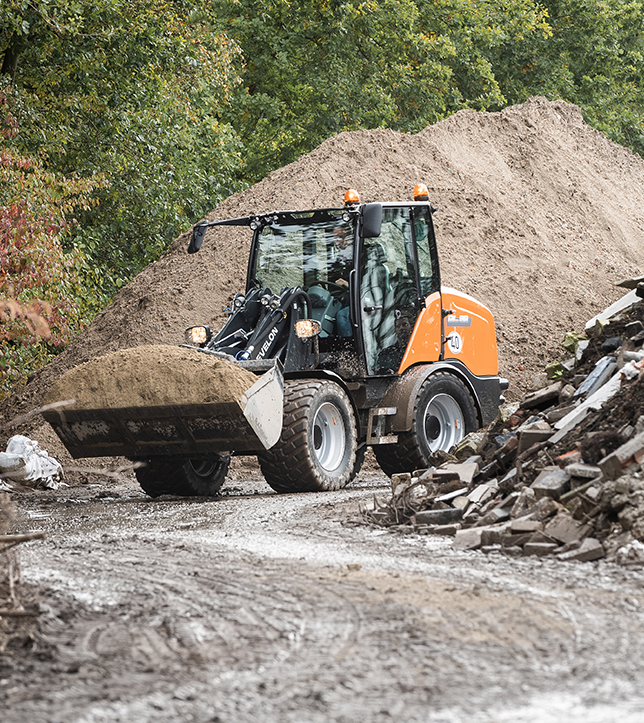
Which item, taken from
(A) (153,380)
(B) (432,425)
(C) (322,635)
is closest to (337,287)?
(B) (432,425)

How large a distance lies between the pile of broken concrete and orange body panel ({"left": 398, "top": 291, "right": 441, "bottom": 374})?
1.67 meters

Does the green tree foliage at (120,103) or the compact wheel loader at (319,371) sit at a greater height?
the green tree foliage at (120,103)

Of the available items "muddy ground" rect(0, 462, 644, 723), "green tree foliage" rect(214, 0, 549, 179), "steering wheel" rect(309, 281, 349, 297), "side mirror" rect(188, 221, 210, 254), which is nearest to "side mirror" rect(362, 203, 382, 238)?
"steering wheel" rect(309, 281, 349, 297)

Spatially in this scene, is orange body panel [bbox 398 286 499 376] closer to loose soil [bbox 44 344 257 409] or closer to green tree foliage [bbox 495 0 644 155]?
loose soil [bbox 44 344 257 409]

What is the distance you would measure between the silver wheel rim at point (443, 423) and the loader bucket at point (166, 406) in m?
2.59

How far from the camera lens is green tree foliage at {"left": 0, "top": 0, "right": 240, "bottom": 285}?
15805 mm

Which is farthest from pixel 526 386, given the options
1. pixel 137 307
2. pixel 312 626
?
pixel 312 626

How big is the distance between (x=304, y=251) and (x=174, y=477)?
2879 millimetres

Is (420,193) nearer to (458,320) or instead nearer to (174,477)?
(458,320)

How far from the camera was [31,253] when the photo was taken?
11.6 metres

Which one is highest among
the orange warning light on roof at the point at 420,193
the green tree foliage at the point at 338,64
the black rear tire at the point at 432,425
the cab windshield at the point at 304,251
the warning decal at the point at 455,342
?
the green tree foliage at the point at 338,64

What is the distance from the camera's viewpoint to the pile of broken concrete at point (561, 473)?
625cm

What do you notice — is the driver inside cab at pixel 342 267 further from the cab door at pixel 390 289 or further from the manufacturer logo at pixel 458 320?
the manufacturer logo at pixel 458 320

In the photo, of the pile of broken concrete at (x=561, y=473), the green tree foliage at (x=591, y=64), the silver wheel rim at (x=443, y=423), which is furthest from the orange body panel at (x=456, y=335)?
the green tree foliage at (x=591, y=64)
